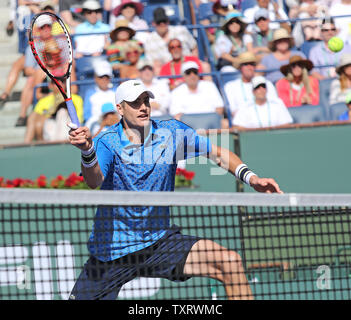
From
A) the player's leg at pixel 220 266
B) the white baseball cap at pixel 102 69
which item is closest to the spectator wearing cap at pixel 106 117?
the white baseball cap at pixel 102 69

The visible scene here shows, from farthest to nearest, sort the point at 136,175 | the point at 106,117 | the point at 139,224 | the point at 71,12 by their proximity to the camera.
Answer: the point at 71,12 < the point at 106,117 < the point at 136,175 < the point at 139,224

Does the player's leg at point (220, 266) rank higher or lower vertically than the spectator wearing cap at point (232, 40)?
lower

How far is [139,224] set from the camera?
445 centimetres

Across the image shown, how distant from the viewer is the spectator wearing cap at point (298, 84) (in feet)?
29.7

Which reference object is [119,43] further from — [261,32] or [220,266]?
[220,266]

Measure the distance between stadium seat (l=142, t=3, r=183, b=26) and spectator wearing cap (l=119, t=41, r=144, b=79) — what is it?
1.56 m

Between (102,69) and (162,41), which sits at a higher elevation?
(162,41)

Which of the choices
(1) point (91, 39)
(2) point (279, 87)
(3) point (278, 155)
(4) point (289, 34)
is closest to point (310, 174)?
(3) point (278, 155)

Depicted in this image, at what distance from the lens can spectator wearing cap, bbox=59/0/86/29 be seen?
11.0 metres

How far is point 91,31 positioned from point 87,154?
6550 millimetres

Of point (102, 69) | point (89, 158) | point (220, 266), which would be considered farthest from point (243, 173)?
point (102, 69)

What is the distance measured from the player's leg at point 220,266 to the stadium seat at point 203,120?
153 inches

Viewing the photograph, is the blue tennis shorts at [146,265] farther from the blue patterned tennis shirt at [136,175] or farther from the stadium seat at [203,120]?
the stadium seat at [203,120]

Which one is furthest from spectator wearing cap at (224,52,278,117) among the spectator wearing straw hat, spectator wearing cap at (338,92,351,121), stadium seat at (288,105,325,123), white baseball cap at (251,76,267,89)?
spectator wearing cap at (338,92,351,121)
